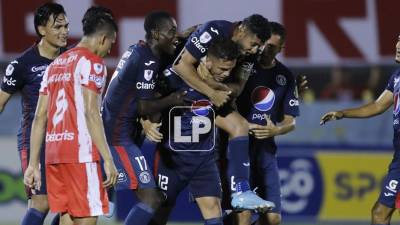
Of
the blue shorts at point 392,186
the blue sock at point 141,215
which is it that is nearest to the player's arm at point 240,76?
the blue sock at point 141,215

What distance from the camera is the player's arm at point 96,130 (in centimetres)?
774

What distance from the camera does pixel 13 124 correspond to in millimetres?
14688

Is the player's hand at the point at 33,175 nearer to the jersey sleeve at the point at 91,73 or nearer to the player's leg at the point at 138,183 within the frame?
the jersey sleeve at the point at 91,73

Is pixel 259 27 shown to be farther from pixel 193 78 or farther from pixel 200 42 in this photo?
pixel 193 78

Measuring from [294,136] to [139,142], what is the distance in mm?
5803

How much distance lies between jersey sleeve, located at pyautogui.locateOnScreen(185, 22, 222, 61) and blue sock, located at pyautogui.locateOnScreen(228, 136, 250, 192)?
2.66 feet

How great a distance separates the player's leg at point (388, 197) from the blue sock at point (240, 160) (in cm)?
132

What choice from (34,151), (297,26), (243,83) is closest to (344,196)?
(297,26)

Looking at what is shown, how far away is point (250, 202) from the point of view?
362 inches

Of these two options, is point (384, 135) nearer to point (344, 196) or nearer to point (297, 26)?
point (344, 196)

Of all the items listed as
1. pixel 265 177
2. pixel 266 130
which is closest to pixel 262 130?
pixel 266 130

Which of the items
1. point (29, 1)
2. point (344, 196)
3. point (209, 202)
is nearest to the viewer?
point (209, 202)

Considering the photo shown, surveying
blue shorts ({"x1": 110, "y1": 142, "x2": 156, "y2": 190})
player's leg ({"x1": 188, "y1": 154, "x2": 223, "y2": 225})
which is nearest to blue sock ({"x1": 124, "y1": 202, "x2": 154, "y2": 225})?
blue shorts ({"x1": 110, "y1": 142, "x2": 156, "y2": 190})

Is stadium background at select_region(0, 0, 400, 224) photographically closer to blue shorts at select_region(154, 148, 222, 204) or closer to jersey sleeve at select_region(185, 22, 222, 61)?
blue shorts at select_region(154, 148, 222, 204)
